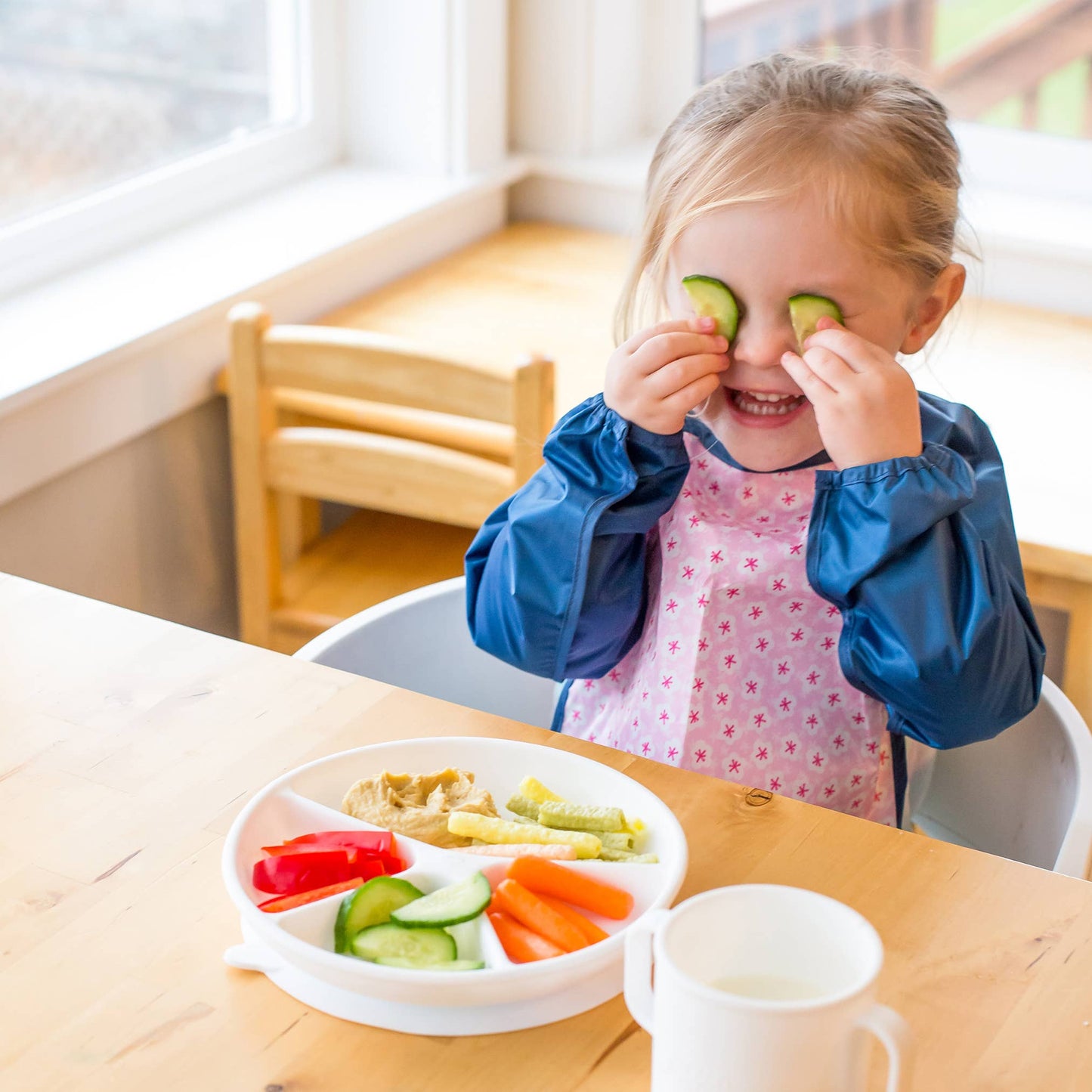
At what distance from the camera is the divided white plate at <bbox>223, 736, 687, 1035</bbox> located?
690 millimetres

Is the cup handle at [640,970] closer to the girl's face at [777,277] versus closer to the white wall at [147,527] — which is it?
the girl's face at [777,277]

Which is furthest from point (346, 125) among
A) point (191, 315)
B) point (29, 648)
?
point (29, 648)

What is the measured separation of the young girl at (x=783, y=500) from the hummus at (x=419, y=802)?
0.28 m

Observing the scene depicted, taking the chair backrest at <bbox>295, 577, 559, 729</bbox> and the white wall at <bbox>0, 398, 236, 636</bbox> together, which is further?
the white wall at <bbox>0, 398, 236, 636</bbox>

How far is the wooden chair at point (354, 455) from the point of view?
5.55 ft

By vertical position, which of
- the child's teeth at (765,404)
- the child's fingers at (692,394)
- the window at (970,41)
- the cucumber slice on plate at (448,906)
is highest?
the window at (970,41)

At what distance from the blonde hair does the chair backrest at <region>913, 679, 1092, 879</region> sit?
1.20 feet

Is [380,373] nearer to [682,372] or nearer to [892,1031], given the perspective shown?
[682,372]

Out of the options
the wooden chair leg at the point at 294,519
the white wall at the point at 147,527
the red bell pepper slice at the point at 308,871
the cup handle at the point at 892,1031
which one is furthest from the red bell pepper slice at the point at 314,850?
the wooden chair leg at the point at 294,519

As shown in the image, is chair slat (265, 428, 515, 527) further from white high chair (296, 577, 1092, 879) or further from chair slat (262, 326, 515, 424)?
white high chair (296, 577, 1092, 879)

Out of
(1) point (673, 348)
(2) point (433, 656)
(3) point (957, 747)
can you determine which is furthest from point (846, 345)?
(2) point (433, 656)

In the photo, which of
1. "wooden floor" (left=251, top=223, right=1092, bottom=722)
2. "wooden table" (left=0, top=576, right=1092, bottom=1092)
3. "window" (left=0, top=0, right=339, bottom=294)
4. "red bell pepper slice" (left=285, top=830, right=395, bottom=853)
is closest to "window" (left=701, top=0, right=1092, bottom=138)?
"wooden floor" (left=251, top=223, right=1092, bottom=722)

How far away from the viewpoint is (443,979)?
2.23ft

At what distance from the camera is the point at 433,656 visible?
126 cm
